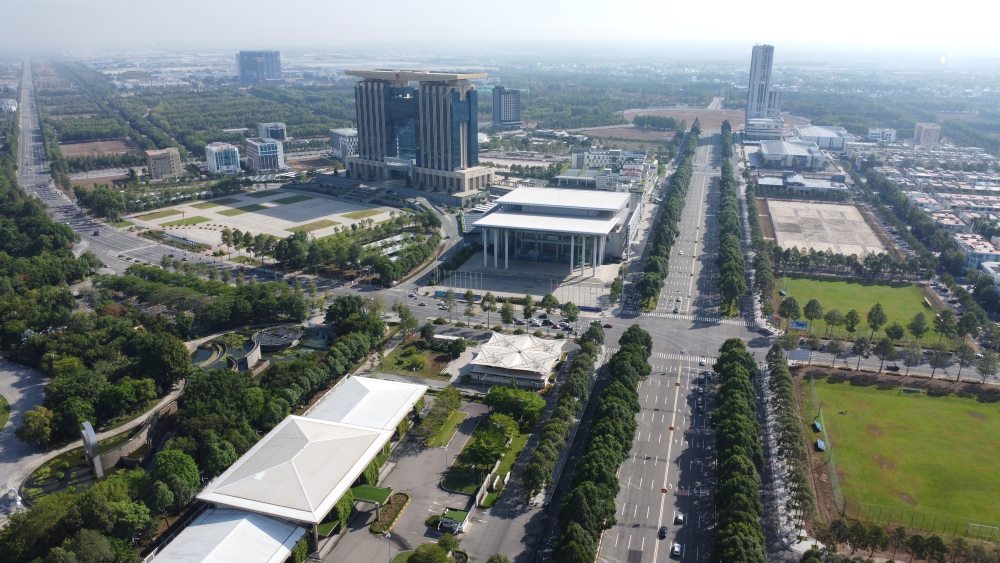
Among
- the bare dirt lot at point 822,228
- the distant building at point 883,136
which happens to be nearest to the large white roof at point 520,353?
the bare dirt lot at point 822,228

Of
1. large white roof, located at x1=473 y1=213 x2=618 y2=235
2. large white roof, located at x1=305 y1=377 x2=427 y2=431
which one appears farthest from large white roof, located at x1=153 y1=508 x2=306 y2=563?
large white roof, located at x1=473 y1=213 x2=618 y2=235

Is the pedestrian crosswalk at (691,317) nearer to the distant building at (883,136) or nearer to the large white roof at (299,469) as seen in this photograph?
the large white roof at (299,469)

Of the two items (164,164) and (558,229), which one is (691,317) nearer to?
(558,229)

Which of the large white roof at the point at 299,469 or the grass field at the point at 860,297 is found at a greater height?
the large white roof at the point at 299,469

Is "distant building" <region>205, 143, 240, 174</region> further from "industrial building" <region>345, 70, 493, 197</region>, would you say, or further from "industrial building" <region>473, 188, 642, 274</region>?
"industrial building" <region>473, 188, 642, 274</region>

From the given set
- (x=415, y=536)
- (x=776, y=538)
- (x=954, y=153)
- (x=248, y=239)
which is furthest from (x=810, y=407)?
(x=954, y=153)

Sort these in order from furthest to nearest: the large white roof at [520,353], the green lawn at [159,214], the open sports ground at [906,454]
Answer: the green lawn at [159,214]
the large white roof at [520,353]
the open sports ground at [906,454]

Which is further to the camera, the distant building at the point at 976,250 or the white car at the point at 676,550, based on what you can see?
the distant building at the point at 976,250
